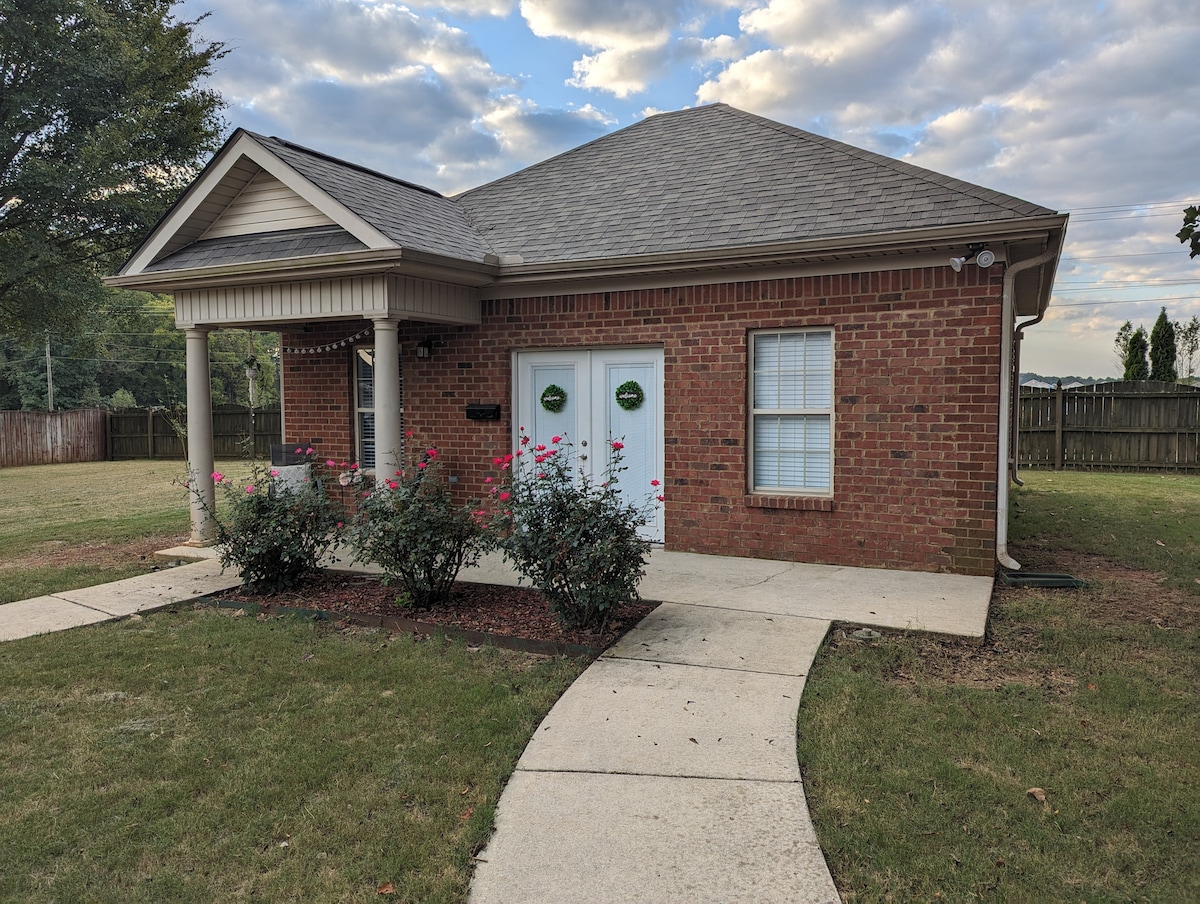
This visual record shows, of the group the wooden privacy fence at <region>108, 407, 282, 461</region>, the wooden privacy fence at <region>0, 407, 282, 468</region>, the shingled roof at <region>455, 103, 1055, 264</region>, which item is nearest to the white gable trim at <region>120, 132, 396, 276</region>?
the shingled roof at <region>455, 103, 1055, 264</region>

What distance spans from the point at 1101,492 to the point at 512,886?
1397 cm

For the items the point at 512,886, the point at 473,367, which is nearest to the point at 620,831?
the point at 512,886

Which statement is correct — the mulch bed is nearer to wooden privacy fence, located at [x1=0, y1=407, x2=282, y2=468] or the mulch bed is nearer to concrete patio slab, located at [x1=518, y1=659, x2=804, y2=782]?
concrete patio slab, located at [x1=518, y1=659, x2=804, y2=782]

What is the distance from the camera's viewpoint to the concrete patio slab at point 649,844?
2715 millimetres

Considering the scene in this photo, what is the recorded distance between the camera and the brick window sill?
752 centimetres

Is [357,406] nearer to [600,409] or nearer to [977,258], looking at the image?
[600,409]

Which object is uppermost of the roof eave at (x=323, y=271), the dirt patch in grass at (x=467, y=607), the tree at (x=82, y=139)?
the tree at (x=82, y=139)

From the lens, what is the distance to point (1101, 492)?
13.5 meters

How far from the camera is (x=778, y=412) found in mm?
7777

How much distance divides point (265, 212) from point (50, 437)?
66.5 feet

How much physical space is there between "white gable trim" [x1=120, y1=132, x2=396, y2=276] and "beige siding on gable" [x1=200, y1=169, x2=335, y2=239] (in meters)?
0.23

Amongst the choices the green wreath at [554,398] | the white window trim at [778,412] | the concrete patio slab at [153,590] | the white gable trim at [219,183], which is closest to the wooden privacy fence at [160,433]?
the white gable trim at [219,183]

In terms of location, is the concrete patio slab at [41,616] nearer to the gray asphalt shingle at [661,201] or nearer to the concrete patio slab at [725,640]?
the gray asphalt shingle at [661,201]

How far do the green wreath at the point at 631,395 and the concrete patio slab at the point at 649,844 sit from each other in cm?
526
